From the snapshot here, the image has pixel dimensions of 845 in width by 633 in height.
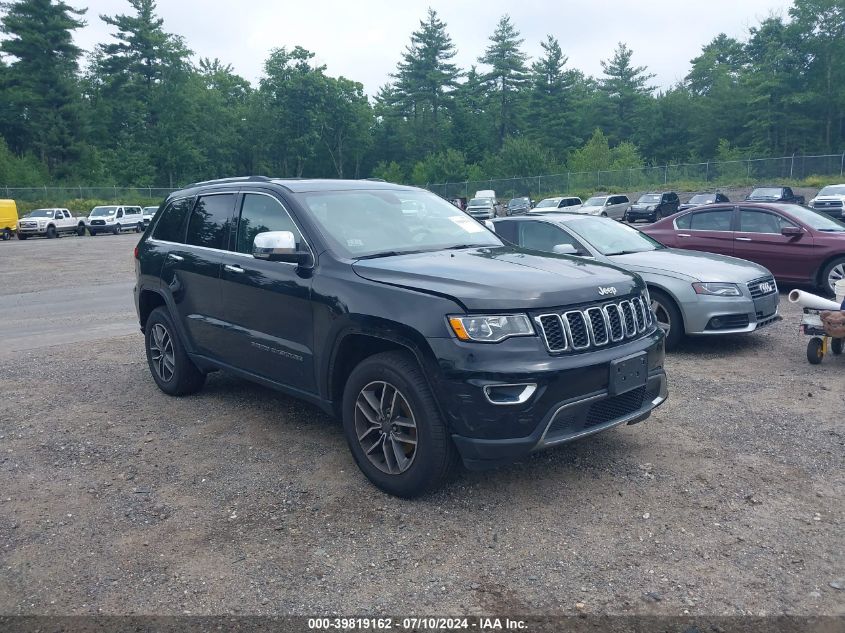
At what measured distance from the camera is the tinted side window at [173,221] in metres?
6.25

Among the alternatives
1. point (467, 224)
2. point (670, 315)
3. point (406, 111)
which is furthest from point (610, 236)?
point (406, 111)

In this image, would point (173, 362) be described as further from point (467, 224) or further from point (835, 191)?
point (835, 191)

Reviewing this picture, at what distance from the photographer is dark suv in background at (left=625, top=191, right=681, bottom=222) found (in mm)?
38000

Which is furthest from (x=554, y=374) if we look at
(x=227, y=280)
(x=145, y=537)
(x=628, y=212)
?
(x=628, y=212)

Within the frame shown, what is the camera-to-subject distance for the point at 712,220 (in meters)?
11.8

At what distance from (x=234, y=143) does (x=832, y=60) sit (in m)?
60.8

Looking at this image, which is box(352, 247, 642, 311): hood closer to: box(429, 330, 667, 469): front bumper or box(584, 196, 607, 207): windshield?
box(429, 330, 667, 469): front bumper

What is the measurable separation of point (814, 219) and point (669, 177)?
41059 millimetres

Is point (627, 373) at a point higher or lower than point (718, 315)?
higher

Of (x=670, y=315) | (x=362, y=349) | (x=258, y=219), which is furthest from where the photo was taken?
(x=670, y=315)

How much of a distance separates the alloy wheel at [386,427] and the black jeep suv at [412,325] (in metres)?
0.01

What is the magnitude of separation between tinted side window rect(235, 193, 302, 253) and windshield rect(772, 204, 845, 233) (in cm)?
911

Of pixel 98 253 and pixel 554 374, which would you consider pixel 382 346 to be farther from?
pixel 98 253

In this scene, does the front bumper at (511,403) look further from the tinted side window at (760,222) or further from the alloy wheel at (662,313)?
the tinted side window at (760,222)
